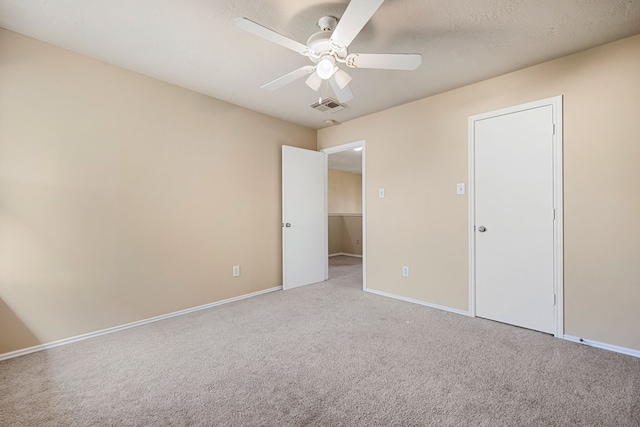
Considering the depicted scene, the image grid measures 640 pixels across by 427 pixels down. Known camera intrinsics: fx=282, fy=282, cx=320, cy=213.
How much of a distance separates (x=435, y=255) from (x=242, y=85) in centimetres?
271

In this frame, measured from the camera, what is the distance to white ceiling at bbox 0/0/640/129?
1.76m

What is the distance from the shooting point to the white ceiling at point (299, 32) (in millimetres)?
1762

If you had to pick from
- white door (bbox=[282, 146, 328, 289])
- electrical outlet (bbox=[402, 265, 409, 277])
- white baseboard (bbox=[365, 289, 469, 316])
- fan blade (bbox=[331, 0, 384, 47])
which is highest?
fan blade (bbox=[331, 0, 384, 47])

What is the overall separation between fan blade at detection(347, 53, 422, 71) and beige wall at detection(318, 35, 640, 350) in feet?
4.72

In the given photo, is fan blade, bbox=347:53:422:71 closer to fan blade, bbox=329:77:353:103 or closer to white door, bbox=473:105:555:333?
fan blade, bbox=329:77:353:103

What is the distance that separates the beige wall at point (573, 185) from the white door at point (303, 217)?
48.6 inches

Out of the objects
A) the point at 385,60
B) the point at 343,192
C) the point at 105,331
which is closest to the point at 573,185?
the point at 385,60

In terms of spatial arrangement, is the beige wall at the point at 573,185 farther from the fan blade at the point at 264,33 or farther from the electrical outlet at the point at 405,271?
the fan blade at the point at 264,33

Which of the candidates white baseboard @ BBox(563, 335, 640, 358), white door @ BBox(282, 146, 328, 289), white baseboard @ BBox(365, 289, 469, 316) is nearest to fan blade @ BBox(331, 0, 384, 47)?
white door @ BBox(282, 146, 328, 289)

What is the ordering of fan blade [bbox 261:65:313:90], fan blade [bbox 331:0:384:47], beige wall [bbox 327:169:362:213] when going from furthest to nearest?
beige wall [bbox 327:169:362:213], fan blade [bbox 261:65:313:90], fan blade [bbox 331:0:384:47]

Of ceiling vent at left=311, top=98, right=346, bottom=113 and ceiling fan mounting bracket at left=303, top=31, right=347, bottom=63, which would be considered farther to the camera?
ceiling vent at left=311, top=98, right=346, bottom=113

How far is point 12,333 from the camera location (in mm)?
2051

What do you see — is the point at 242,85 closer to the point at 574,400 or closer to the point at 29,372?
the point at 29,372

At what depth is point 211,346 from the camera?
7.26 feet
